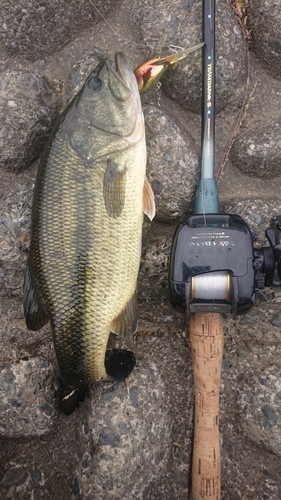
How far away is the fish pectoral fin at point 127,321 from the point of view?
2.66 metres

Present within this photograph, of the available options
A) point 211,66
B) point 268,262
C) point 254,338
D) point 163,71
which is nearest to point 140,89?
point 163,71

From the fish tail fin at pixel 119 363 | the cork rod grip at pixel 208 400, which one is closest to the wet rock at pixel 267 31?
the cork rod grip at pixel 208 400

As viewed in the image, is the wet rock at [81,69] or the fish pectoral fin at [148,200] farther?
the wet rock at [81,69]

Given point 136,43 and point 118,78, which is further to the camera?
point 136,43

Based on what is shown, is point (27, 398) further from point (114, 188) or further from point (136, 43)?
point (136, 43)

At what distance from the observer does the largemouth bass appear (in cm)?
250

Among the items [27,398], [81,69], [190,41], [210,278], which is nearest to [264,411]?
[210,278]

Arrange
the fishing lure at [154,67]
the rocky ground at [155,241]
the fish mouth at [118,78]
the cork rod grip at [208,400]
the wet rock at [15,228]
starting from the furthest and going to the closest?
the wet rock at [15,228]
the rocky ground at [155,241]
the fishing lure at [154,67]
the cork rod grip at [208,400]
the fish mouth at [118,78]

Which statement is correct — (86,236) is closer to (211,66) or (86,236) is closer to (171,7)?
(211,66)

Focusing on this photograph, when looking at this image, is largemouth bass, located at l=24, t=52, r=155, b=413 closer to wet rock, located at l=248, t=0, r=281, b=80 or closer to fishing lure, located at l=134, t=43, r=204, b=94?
fishing lure, located at l=134, t=43, r=204, b=94

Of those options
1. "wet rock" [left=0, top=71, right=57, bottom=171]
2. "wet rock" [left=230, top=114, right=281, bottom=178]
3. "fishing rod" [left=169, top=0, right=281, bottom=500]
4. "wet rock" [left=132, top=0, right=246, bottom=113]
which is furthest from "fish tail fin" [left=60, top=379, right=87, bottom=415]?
"wet rock" [left=132, top=0, right=246, bottom=113]

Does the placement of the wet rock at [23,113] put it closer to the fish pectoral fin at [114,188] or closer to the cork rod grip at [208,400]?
the fish pectoral fin at [114,188]

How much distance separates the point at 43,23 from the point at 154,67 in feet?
3.20

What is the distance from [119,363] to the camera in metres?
2.83
